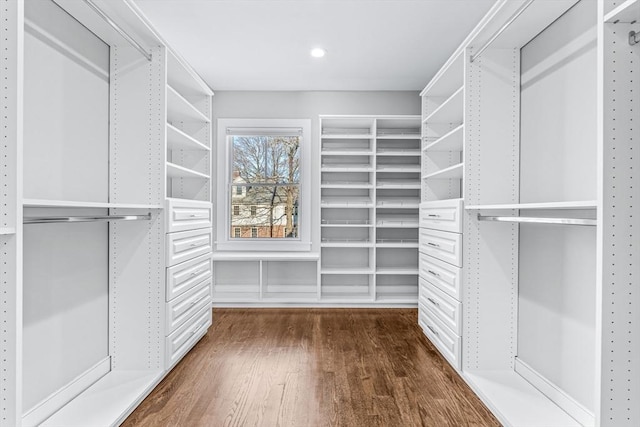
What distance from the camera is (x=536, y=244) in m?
2.29

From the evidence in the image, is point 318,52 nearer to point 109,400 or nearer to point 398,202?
point 398,202

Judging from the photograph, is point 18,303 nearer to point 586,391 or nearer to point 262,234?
point 586,391

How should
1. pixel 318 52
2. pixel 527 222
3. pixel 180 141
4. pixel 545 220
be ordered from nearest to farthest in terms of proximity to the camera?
1. pixel 545 220
2. pixel 527 222
3. pixel 180 141
4. pixel 318 52

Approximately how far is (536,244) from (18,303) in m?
2.60

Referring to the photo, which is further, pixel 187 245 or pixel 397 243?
Answer: pixel 397 243

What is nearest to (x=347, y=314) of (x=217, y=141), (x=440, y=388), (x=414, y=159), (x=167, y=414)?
(x=440, y=388)

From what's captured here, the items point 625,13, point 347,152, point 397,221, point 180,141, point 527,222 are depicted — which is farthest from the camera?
point 397,221

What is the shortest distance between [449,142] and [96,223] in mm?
2739

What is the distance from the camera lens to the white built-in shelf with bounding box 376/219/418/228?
4152 millimetres

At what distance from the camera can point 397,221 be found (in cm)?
435

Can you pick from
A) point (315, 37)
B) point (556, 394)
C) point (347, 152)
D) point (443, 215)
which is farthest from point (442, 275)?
point (315, 37)

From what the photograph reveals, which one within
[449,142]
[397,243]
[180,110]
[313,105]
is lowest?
[397,243]

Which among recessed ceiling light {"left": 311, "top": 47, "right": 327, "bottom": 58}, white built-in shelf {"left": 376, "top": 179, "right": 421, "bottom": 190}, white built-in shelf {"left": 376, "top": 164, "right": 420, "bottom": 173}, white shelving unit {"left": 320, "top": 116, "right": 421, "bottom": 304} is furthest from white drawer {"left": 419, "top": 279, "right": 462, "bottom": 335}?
recessed ceiling light {"left": 311, "top": 47, "right": 327, "bottom": 58}

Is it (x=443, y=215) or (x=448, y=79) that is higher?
(x=448, y=79)
